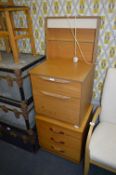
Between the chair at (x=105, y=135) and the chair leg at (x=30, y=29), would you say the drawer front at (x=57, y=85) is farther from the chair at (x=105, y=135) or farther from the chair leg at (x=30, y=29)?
the chair leg at (x=30, y=29)

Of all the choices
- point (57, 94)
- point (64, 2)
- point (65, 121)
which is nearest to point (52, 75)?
point (57, 94)

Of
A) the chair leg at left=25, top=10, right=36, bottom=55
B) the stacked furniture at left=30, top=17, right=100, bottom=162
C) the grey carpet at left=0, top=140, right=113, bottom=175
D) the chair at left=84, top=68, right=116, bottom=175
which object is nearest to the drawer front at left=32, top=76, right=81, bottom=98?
the stacked furniture at left=30, top=17, right=100, bottom=162

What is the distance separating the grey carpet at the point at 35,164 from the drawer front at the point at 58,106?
21.0 inches

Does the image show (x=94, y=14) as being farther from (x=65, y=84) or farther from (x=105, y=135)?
(x=105, y=135)

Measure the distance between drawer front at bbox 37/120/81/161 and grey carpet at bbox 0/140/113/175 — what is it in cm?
10

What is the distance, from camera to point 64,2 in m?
1.31

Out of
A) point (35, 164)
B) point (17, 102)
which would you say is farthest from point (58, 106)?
point (35, 164)

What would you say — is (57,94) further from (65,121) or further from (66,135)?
(66,135)

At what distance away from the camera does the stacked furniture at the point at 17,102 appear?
1291mm

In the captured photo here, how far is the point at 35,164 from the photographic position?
1535 millimetres

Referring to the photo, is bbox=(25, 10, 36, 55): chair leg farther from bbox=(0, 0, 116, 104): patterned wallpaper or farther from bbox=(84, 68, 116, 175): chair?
bbox=(84, 68, 116, 175): chair

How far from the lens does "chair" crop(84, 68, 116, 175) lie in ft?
3.59

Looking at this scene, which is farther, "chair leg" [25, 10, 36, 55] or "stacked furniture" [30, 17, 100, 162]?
"chair leg" [25, 10, 36, 55]

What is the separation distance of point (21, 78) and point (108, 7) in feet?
2.94
